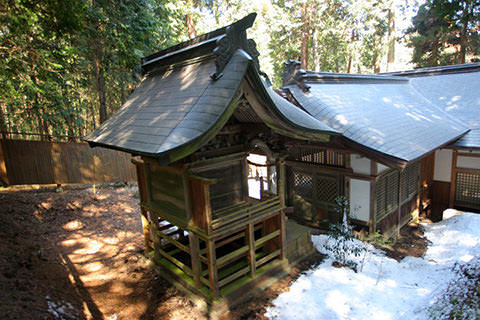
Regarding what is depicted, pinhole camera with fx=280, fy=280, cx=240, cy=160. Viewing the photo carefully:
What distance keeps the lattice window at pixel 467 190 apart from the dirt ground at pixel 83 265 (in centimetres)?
195

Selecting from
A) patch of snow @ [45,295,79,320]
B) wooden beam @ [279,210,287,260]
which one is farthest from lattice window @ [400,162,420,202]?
patch of snow @ [45,295,79,320]

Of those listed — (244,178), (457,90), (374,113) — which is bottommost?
(244,178)

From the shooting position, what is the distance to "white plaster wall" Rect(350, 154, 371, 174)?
25.6 ft

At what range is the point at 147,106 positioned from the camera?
5785mm

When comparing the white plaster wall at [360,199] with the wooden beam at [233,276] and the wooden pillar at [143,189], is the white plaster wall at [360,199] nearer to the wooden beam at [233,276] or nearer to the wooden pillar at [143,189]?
the wooden beam at [233,276]

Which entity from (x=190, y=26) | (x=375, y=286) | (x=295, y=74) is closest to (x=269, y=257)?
(x=375, y=286)

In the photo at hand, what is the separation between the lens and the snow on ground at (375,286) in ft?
16.5

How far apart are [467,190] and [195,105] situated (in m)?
10.3

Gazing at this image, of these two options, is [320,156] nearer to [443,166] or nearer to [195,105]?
[443,166]

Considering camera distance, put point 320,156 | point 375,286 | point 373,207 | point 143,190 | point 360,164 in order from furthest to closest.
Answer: point 320,156
point 360,164
point 373,207
point 143,190
point 375,286

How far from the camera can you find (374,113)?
951cm

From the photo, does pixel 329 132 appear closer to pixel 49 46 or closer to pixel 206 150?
pixel 206 150

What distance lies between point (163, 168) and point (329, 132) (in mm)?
3396

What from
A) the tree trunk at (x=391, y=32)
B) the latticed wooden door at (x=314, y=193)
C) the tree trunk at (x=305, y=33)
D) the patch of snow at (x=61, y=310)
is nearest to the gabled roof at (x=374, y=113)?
the latticed wooden door at (x=314, y=193)
